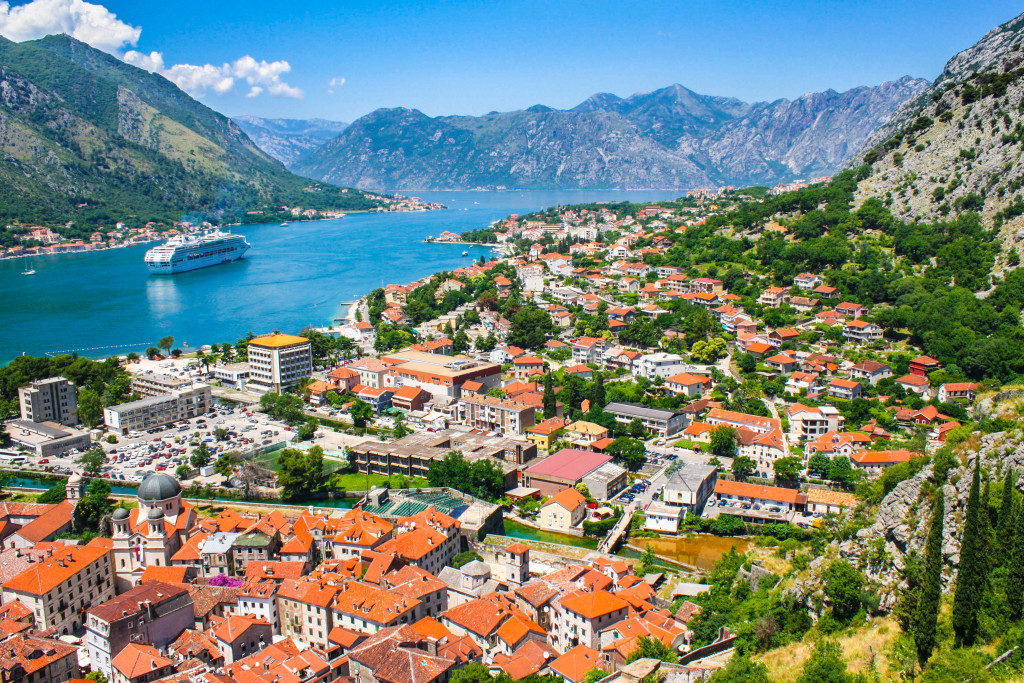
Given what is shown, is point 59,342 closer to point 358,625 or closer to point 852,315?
point 358,625

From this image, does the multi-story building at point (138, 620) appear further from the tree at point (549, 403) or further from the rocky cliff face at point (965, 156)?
the rocky cliff face at point (965, 156)

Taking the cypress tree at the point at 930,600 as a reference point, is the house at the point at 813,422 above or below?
below

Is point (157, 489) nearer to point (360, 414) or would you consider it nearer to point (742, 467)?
point (360, 414)

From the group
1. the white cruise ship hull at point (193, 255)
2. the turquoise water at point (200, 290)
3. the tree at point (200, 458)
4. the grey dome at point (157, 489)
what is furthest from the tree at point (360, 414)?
the white cruise ship hull at point (193, 255)

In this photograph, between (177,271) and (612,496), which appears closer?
(612,496)

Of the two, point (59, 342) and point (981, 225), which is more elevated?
point (981, 225)

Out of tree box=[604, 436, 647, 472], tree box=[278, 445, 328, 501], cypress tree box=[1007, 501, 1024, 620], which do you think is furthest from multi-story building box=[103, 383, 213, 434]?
cypress tree box=[1007, 501, 1024, 620]

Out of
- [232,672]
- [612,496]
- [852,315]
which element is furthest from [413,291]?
[232,672]
